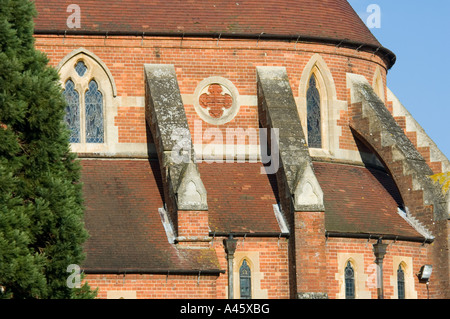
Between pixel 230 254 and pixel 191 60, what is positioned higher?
pixel 191 60

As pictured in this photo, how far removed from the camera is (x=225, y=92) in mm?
38188

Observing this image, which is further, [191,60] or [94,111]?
[191,60]

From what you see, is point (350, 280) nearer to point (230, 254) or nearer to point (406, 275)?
point (406, 275)

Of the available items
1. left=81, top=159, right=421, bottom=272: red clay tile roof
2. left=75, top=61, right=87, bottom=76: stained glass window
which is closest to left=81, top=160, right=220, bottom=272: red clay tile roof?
left=81, top=159, right=421, bottom=272: red clay tile roof

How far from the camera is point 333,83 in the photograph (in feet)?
128

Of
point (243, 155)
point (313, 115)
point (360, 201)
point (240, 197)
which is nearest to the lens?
point (240, 197)

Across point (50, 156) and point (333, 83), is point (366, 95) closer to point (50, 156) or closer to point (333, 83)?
point (333, 83)

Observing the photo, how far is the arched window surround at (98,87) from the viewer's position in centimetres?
3719

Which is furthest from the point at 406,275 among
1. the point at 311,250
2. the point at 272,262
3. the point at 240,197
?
the point at 240,197

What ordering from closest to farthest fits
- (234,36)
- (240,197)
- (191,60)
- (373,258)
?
(373,258) → (240,197) → (191,60) → (234,36)

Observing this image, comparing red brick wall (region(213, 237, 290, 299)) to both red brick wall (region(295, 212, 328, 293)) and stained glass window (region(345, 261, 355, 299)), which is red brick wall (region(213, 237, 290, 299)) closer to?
red brick wall (region(295, 212, 328, 293))

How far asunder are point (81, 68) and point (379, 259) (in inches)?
418
